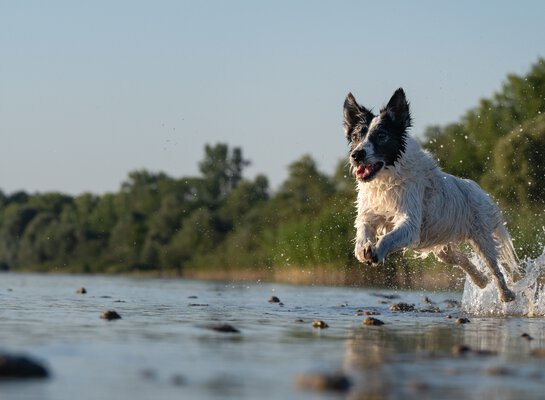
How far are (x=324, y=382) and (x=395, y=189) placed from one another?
7586 millimetres

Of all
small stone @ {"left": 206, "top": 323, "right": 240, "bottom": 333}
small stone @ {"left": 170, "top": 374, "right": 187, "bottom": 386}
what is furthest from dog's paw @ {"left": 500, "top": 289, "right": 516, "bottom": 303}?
small stone @ {"left": 170, "top": 374, "right": 187, "bottom": 386}

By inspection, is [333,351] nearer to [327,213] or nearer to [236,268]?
[327,213]

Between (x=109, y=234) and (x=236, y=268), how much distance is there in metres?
43.3

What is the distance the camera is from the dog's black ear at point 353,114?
15219 mm

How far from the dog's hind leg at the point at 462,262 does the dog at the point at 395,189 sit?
86 centimetres

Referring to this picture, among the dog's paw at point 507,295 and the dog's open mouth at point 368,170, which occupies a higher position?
the dog's open mouth at point 368,170

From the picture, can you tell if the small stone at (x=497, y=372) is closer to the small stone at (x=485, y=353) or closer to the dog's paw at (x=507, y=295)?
the small stone at (x=485, y=353)

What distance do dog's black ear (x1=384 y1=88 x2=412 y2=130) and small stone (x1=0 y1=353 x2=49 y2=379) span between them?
8.22 metres

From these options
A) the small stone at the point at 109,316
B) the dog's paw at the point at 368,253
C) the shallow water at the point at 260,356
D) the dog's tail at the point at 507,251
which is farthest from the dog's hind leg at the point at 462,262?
the small stone at the point at 109,316

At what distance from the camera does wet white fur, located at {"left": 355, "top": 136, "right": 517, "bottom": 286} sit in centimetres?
1485

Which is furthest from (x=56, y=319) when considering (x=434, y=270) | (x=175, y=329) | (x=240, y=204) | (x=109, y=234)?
(x=109, y=234)

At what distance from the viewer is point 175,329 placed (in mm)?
12445

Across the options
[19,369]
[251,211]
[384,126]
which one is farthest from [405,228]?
[251,211]

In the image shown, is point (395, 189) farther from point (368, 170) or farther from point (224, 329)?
point (224, 329)
